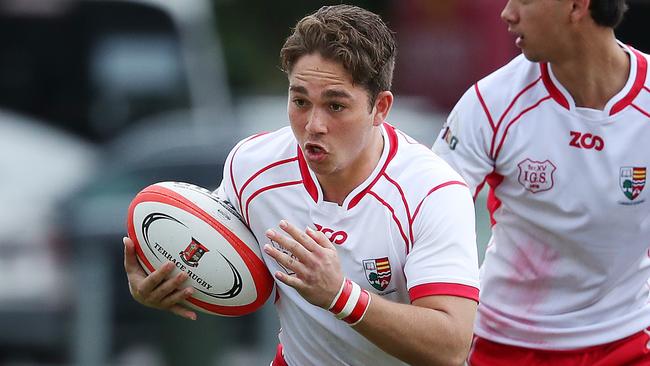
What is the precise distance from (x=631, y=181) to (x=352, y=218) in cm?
115

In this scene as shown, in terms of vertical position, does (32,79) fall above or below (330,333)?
below

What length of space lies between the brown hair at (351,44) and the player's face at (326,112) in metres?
0.03

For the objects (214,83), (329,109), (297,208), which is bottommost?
(214,83)

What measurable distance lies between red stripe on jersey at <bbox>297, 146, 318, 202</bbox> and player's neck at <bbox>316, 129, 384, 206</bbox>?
2.0 inches

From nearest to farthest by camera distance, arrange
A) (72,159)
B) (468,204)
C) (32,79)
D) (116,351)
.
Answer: (468,204) < (116,351) < (72,159) < (32,79)

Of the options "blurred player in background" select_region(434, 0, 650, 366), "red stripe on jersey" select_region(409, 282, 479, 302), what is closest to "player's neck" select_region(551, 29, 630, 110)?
"blurred player in background" select_region(434, 0, 650, 366)

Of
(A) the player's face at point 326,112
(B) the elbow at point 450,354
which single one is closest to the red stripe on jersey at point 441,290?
(B) the elbow at point 450,354

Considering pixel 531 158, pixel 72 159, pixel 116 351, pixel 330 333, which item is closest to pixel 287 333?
pixel 330 333

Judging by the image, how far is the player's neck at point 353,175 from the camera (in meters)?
5.64

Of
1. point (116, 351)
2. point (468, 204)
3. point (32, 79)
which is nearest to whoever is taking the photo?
point (468, 204)

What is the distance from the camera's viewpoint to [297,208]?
5.74m

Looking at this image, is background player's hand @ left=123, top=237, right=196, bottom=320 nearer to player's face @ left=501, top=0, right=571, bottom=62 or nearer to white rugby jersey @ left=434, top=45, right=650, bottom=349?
white rugby jersey @ left=434, top=45, right=650, bottom=349

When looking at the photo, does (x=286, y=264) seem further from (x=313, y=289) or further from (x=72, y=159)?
(x=72, y=159)

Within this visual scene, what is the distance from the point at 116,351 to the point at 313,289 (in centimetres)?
576
